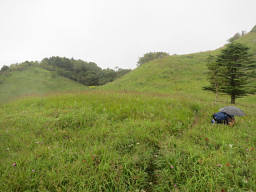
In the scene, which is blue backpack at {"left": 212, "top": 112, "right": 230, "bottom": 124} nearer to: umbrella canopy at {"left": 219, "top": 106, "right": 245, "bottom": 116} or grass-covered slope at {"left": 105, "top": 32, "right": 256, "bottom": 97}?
umbrella canopy at {"left": 219, "top": 106, "right": 245, "bottom": 116}

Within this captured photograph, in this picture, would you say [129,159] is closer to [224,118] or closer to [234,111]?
[224,118]

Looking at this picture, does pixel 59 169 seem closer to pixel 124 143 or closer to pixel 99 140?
pixel 99 140

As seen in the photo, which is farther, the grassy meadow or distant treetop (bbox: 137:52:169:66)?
distant treetop (bbox: 137:52:169:66)

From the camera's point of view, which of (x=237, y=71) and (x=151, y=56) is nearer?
(x=237, y=71)

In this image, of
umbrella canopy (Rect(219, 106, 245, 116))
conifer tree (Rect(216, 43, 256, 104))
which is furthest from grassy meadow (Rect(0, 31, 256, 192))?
conifer tree (Rect(216, 43, 256, 104))

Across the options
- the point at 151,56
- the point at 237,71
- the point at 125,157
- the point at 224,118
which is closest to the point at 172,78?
the point at 237,71

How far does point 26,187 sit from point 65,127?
7.59ft

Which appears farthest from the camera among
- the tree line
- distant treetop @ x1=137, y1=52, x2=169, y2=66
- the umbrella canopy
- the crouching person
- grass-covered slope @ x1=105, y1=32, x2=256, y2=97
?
distant treetop @ x1=137, y1=52, x2=169, y2=66

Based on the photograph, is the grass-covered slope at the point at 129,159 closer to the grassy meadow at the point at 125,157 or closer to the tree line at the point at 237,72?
the grassy meadow at the point at 125,157

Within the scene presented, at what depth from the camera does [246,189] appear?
184 cm

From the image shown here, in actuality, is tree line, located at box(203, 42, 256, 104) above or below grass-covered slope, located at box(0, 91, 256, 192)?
above

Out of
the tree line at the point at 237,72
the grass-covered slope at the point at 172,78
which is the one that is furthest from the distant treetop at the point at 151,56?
the tree line at the point at 237,72

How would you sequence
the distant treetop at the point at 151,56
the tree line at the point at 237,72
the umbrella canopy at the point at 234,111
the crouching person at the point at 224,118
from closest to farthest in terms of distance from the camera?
the umbrella canopy at the point at 234,111 → the crouching person at the point at 224,118 → the tree line at the point at 237,72 → the distant treetop at the point at 151,56

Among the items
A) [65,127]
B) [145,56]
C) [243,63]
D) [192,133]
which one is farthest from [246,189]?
[145,56]
